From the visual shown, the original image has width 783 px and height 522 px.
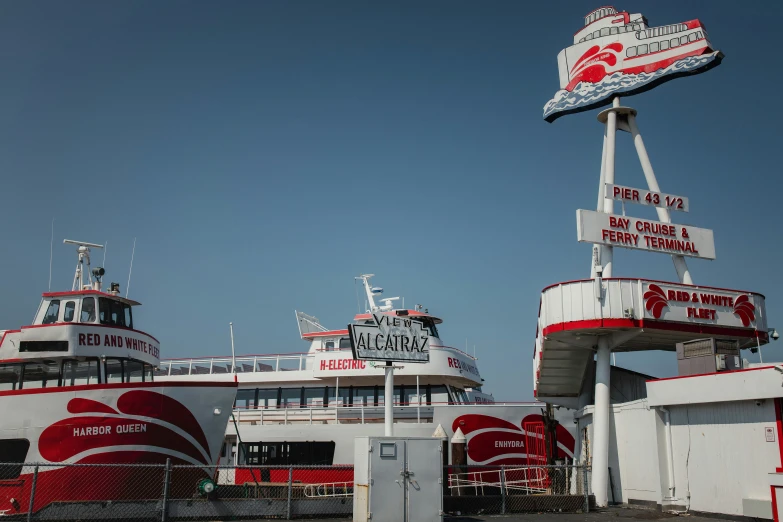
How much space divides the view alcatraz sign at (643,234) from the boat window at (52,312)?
15759 millimetres

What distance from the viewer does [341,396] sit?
28.1 meters

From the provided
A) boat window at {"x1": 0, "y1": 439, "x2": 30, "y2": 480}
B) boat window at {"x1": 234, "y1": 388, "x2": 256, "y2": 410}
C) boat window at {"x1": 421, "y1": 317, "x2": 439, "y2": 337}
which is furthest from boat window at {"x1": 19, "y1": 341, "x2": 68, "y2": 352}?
boat window at {"x1": 421, "y1": 317, "x2": 439, "y2": 337}

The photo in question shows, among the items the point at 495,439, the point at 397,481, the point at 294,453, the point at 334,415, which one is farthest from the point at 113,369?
the point at 495,439

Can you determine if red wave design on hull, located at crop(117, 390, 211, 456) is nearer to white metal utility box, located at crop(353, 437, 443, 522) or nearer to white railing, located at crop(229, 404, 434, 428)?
white metal utility box, located at crop(353, 437, 443, 522)

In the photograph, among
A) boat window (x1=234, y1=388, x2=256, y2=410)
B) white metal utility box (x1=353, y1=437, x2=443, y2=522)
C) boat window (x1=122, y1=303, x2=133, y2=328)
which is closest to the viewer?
white metal utility box (x1=353, y1=437, x2=443, y2=522)

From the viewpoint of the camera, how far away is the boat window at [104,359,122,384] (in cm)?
1973

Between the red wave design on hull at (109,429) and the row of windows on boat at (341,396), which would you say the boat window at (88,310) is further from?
the row of windows on boat at (341,396)

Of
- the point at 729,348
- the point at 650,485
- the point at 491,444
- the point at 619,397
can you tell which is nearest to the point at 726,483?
the point at 650,485

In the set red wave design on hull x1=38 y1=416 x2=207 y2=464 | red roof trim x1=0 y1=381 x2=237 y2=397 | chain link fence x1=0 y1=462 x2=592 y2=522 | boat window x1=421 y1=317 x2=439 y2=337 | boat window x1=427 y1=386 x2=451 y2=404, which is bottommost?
chain link fence x1=0 y1=462 x2=592 y2=522

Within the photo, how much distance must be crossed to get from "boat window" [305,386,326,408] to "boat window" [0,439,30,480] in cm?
1223

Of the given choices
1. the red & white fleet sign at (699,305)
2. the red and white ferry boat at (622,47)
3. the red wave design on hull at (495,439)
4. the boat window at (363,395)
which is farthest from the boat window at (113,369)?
the red and white ferry boat at (622,47)

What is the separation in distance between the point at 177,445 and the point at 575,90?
16.8 m

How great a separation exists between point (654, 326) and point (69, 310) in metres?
17.1

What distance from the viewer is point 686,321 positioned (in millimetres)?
18594
